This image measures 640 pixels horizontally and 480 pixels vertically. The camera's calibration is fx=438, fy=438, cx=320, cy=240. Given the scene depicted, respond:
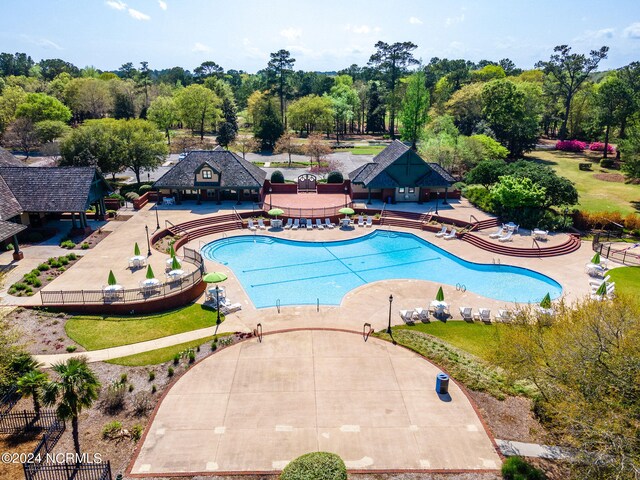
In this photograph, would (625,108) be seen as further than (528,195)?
Yes

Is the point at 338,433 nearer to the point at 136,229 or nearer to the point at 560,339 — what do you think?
the point at 560,339

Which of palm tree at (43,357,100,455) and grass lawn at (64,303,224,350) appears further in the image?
grass lawn at (64,303,224,350)

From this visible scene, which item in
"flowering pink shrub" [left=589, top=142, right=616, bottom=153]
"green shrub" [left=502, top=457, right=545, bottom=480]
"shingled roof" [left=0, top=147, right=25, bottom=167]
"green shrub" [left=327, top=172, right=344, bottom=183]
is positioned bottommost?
"green shrub" [left=502, top=457, right=545, bottom=480]

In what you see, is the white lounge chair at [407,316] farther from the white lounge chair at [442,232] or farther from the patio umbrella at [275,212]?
the patio umbrella at [275,212]

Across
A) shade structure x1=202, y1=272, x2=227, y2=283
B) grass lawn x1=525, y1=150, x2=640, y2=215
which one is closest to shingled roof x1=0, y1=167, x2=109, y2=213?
shade structure x1=202, y1=272, x2=227, y2=283

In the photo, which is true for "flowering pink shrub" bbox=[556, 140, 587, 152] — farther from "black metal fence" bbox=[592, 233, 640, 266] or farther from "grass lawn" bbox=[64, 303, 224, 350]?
"grass lawn" bbox=[64, 303, 224, 350]

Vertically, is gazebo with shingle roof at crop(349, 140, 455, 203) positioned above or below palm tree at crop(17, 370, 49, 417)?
above

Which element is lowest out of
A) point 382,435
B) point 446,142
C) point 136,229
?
point 382,435

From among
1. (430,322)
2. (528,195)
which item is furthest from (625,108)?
(430,322)
